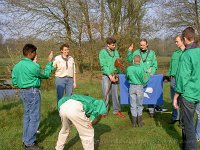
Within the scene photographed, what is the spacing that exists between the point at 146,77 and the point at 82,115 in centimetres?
317

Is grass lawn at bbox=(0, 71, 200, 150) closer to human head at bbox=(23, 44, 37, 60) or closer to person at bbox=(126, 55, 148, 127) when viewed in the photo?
person at bbox=(126, 55, 148, 127)

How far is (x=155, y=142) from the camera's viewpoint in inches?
236

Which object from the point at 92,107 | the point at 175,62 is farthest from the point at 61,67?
the point at 92,107

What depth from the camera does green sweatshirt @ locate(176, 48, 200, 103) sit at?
4598mm

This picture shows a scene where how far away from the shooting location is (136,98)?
24.0ft

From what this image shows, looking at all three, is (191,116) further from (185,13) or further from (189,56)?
(185,13)

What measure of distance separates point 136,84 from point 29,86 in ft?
8.69

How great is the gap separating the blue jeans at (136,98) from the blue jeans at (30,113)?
Result: 2.43 m

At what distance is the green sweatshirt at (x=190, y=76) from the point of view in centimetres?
460

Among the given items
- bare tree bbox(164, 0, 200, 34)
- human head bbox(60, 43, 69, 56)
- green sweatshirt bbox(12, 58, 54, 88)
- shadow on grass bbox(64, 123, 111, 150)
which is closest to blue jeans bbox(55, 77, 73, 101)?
human head bbox(60, 43, 69, 56)

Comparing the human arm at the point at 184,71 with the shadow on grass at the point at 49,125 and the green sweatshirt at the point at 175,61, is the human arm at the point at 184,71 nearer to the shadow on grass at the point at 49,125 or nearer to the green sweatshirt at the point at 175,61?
the green sweatshirt at the point at 175,61

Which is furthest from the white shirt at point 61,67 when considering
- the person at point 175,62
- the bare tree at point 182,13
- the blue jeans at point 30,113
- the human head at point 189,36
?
the bare tree at point 182,13

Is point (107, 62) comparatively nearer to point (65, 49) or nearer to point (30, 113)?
point (65, 49)

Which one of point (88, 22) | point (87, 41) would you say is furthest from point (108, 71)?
point (88, 22)
